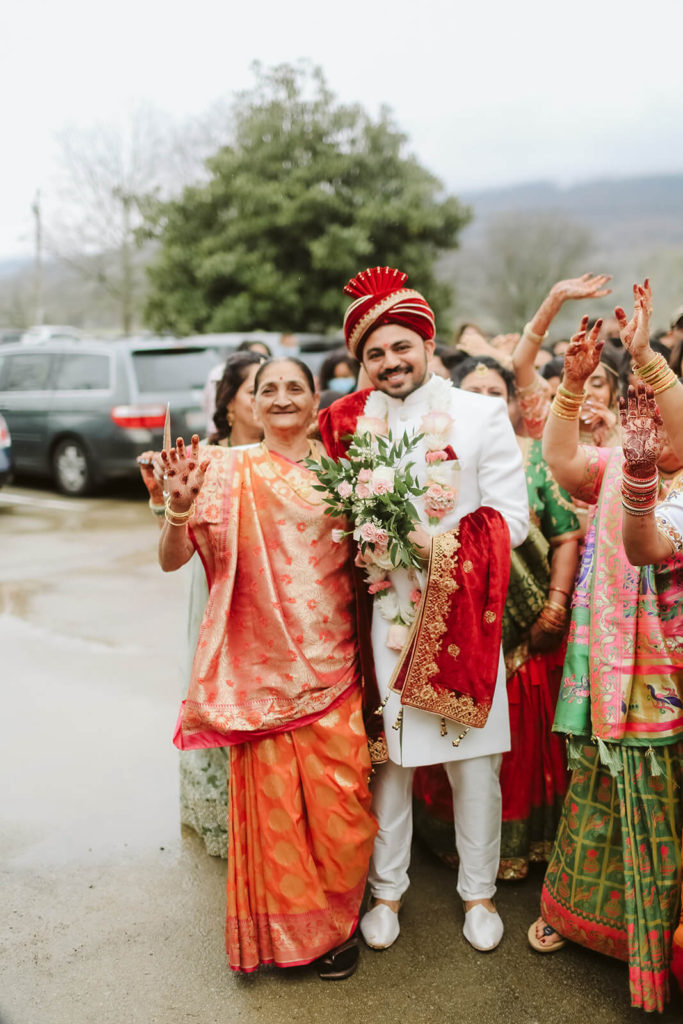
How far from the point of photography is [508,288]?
108ft

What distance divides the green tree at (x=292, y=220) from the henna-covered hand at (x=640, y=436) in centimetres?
1433

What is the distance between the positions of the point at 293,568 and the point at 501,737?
2.77 feet

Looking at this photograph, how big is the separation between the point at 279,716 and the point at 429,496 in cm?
78

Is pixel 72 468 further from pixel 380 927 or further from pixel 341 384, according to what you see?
pixel 380 927

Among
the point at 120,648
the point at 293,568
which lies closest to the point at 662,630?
the point at 293,568

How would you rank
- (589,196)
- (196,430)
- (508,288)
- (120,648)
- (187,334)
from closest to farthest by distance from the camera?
(120,648)
(196,430)
(187,334)
(508,288)
(589,196)

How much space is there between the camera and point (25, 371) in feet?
35.3

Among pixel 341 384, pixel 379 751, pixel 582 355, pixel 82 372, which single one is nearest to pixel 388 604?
pixel 379 751

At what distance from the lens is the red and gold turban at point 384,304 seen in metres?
2.62

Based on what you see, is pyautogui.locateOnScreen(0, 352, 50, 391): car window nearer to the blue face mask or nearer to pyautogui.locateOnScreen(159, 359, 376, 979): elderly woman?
the blue face mask

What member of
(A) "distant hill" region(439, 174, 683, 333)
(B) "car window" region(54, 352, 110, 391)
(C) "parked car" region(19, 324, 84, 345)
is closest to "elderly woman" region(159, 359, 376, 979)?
(B) "car window" region(54, 352, 110, 391)

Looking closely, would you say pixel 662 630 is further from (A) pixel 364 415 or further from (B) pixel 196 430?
(B) pixel 196 430

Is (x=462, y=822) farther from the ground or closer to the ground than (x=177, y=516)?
closer to the ground

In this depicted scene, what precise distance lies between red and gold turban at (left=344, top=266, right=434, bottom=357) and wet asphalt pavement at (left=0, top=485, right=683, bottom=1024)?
6.21 ft
